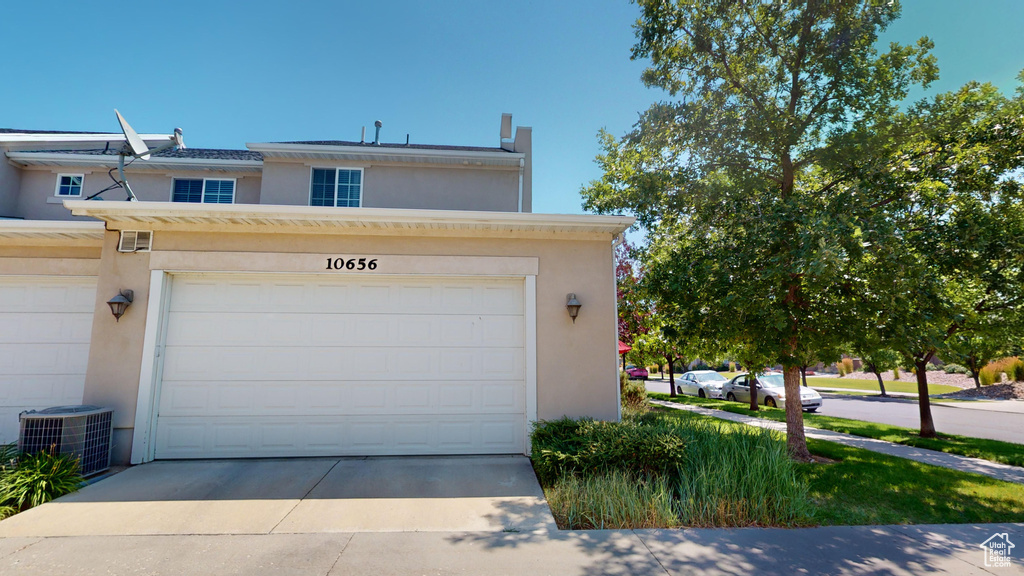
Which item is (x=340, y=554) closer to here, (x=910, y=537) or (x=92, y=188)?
(x=910, y=537)

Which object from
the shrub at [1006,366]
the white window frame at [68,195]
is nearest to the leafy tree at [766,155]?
the white window frame at [68,195]

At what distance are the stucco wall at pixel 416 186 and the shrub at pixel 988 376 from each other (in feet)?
98.9

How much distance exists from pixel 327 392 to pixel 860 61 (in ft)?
32.8

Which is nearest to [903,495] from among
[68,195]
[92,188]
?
[92,188]

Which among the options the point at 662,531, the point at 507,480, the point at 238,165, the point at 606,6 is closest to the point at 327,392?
the point at 507,480

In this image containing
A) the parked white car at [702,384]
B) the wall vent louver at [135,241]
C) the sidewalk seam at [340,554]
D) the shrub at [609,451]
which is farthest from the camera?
the parked white car at [702,384]

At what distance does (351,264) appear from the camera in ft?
23.5

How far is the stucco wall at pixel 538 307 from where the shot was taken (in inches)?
261

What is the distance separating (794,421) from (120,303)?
1102cm

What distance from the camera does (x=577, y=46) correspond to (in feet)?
32.3

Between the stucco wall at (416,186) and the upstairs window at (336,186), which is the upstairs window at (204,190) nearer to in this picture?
the stucco wall at (416,186)

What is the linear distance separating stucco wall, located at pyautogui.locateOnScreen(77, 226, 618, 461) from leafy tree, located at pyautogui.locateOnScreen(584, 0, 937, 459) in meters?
1.60

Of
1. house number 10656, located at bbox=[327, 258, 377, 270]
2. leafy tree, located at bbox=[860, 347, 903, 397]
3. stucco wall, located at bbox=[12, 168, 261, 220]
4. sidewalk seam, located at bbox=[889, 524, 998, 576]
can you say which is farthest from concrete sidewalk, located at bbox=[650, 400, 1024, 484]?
stucco wall, located at bbox=[12, 168, 261, 220]

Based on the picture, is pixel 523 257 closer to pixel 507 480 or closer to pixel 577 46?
pixel 507 480
